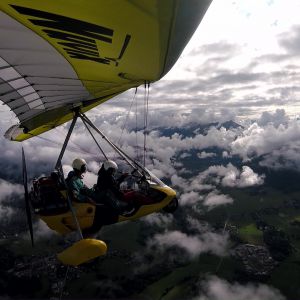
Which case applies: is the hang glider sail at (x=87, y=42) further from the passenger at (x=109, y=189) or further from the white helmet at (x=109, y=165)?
the passenger at (x=109, y=189)

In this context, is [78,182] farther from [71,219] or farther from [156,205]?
[156,205]

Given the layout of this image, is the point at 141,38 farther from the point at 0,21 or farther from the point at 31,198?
the point at 31,198

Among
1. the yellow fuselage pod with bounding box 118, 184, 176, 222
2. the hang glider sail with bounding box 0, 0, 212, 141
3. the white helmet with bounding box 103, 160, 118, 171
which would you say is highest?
the hang glider sail with bounding box 0, 0, 212, 141

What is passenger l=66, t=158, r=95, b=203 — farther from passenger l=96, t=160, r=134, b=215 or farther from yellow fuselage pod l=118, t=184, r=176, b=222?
yellow fuselage pod l=118, t=184, r=176, b=222

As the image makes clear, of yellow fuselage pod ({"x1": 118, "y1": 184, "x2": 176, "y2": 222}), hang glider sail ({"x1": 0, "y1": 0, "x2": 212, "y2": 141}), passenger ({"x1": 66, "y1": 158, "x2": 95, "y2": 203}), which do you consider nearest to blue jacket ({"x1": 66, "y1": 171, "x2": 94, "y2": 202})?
passenger ({"x1": 66, "y1": 158, "x2": 95, "y2": 203})

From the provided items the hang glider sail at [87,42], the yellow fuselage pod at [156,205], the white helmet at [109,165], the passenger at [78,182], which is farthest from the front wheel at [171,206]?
the hang glider sail at [87,42]
